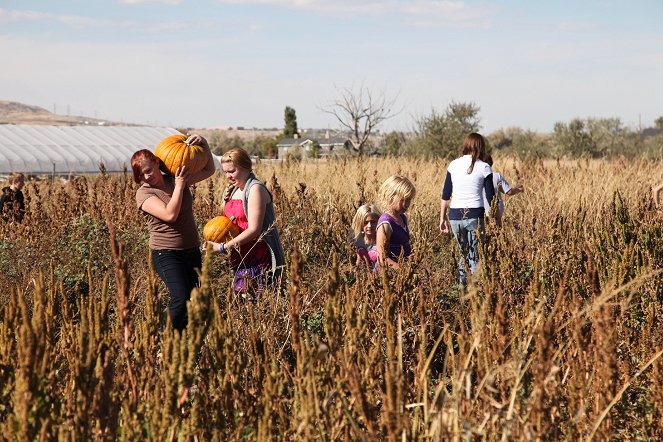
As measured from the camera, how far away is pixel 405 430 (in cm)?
197

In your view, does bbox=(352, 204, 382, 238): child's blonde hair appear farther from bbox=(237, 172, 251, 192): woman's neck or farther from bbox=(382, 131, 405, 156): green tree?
bbox=(382, 131, 405, 156): green tree

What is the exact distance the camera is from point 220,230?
489 centimetres

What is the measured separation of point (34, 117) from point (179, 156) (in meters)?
160

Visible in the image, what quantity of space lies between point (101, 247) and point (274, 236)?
2440 mm

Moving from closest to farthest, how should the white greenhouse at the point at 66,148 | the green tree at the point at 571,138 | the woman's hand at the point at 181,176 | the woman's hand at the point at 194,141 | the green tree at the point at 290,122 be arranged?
the woman's hand at the point at 181,176 < the woman's hand at the point at 194,141 < the white greenhouse at the point at 66,148 < the green tree at the point at 571,138 < the green tree at the point at 290,122

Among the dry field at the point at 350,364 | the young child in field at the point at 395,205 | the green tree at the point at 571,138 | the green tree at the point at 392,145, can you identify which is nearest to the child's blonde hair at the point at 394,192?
the young child in field at the point at 395,205

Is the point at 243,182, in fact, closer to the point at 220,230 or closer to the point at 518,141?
the point at 220,230

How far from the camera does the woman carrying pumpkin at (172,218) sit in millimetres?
4301

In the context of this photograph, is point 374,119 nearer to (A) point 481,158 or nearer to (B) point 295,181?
(B) point 295,181

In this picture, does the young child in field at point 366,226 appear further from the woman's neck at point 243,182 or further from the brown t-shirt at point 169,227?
the brown t-shirt at point 169,227

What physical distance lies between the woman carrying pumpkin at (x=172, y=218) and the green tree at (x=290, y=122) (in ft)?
240

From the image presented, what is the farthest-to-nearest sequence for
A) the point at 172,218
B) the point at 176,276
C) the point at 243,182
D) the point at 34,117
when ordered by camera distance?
the point at 34,117, the point at 243,182, the point at 176,276, the point at 172,218

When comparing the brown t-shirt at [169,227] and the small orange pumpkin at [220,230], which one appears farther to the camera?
the small orange pumpkin at [220,230]

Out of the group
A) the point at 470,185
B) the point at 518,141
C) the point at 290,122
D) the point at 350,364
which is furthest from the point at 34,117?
the point at 350,364
